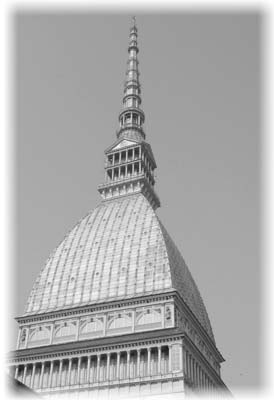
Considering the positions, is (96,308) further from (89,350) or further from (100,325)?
(89,350)

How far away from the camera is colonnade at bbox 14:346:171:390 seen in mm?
66125

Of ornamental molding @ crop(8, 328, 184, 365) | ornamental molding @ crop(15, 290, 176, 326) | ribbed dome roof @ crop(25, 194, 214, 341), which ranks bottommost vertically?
ornamental molding @ crop(8, 328, 184, 365)

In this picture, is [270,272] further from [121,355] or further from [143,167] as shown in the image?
[143,167]

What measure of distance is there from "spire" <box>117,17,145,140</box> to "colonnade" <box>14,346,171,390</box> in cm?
4648

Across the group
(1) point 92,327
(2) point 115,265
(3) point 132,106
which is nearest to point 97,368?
(1) point 92,327

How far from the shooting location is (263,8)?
80.6ft

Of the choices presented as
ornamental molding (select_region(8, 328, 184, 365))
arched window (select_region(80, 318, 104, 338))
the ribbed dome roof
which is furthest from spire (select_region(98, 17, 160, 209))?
ornamental molding (select_region(8, 328, 184, 365))

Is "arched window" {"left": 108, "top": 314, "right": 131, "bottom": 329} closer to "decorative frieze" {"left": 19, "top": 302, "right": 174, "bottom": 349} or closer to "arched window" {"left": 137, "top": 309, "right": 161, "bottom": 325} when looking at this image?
"decorative frieze" {"left": 19, "top": 302, "right": 174, "bottom": 349}

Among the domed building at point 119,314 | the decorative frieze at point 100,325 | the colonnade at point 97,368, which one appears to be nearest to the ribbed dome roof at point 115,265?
the domed building at point 119,314

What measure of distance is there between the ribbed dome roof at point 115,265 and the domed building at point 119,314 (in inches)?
6.3

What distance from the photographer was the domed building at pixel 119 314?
66.9 metres

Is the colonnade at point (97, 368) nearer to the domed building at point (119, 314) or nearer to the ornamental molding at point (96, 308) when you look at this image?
the domed building at point (119, 314)

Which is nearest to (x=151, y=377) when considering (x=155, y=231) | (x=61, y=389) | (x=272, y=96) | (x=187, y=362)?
(x=187, y=362)

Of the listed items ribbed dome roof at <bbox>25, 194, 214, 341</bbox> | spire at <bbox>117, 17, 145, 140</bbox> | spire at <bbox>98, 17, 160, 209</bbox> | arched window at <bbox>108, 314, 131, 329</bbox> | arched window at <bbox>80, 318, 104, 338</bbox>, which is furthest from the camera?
spire at <bbox>117, 17, 145, 140</bbox>
